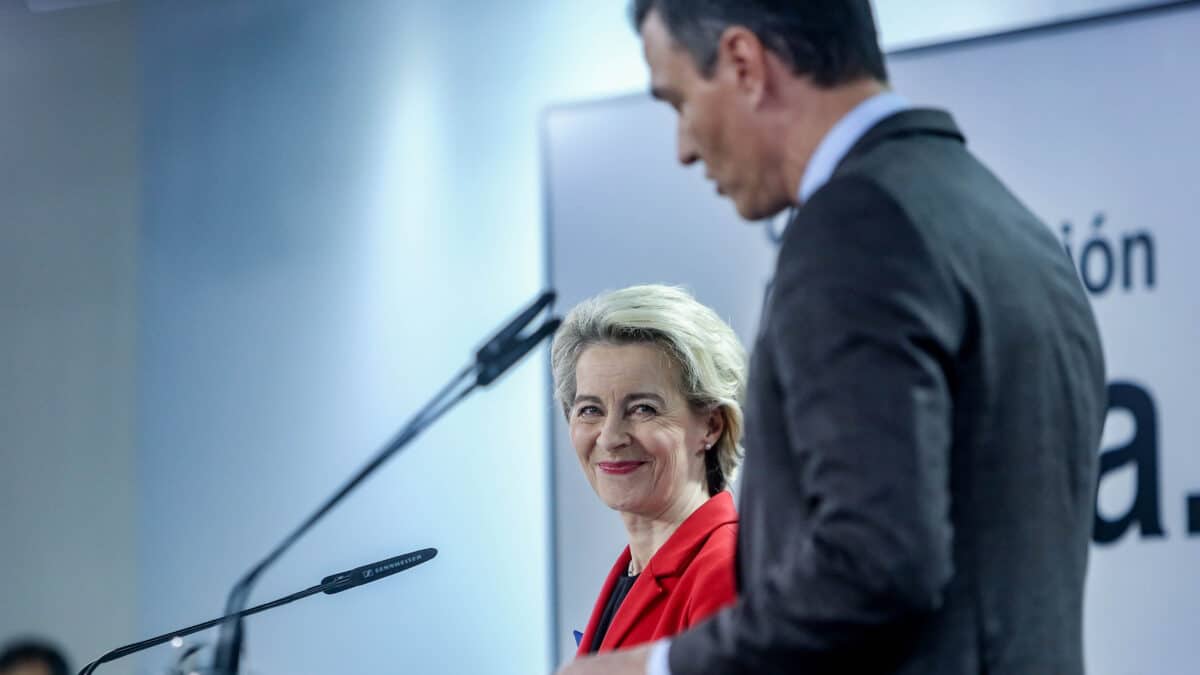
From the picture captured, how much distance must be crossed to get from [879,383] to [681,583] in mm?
998

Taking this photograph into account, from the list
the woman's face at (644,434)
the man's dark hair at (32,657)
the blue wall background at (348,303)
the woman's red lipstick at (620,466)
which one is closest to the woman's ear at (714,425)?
the woman's face at (644,434)

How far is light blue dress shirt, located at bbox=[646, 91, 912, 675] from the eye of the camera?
3.35 ft

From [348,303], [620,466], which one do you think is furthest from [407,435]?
[348,303]

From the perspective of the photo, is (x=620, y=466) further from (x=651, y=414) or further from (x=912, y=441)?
(x=912, y=441)

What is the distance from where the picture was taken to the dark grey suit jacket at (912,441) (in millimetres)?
865

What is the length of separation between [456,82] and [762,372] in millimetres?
2342

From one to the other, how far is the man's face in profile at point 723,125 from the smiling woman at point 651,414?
3.06 ft

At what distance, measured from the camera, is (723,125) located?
1057 mm

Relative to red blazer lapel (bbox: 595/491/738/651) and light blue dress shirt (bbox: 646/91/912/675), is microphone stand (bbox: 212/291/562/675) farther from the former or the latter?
red blazer lapel (bbox: 595/491/738/651)

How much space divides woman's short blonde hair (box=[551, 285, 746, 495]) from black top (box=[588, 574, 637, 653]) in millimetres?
203

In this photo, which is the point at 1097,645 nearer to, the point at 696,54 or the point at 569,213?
the point at 569,213

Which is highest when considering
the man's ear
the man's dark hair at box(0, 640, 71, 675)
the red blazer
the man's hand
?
the man's ear

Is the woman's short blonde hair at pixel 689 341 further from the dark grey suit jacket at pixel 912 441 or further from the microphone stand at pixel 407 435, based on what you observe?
the dark grey suit jacket at pixel 912 441

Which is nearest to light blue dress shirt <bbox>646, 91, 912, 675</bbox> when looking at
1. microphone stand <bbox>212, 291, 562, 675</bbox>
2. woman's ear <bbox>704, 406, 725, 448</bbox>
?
microphone stand <bbox>212, 291, 562, 675</bbox>
